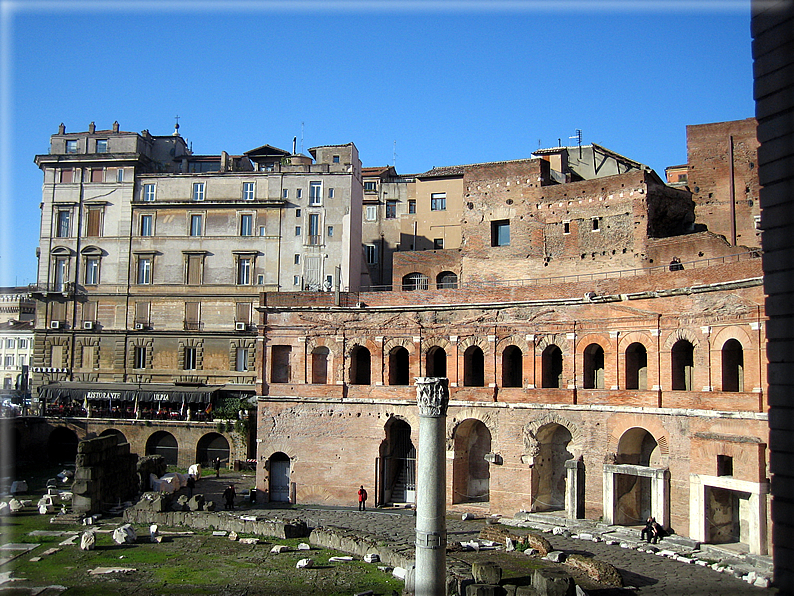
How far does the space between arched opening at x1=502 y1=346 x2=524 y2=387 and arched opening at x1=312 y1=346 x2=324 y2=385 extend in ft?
23.1

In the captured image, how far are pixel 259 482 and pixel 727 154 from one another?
21374mm

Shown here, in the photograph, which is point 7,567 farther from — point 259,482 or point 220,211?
point 220,211

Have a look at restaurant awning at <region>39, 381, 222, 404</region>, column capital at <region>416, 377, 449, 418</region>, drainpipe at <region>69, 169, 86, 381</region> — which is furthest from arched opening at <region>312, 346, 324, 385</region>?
drainpipe at <region>69, 169, 86, 381</region>

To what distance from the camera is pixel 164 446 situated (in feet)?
125

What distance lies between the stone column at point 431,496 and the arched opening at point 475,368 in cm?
1165

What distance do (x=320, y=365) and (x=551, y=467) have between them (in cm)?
960

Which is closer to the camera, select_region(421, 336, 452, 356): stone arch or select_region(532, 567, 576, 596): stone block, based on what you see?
select_region(532, 567, 576, 596): stone block

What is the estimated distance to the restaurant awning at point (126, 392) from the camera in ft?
125

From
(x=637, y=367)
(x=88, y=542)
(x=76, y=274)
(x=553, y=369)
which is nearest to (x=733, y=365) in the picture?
(x=637, y=367)

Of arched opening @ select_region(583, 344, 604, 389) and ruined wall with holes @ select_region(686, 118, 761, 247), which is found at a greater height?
ruined wall with holes @ select_region(686, 118, 761, 247)

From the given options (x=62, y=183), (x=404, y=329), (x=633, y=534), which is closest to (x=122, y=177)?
(x=62, y=183)

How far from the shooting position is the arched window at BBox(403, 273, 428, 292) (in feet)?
122

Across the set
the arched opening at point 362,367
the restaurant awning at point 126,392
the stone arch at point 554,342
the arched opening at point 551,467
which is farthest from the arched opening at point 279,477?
the stone arch at point 554,342

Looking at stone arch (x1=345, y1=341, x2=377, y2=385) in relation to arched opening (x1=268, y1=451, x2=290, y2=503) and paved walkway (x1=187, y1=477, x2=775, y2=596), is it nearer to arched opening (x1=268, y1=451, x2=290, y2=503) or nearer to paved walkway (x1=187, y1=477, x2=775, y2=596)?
arched opening (x1=268, y1=451, x2=290, y2=503)
